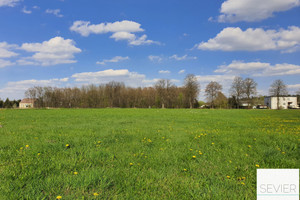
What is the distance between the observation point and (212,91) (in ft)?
261

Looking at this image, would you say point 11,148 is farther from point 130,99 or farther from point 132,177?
point 130,99

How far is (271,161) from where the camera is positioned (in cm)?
541

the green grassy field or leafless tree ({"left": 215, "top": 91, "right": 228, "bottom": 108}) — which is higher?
leafless tree ({"left": 215, "top": 91, "right": 228, "bottom": 108})

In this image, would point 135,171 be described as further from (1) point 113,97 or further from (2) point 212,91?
(1) point 113,97

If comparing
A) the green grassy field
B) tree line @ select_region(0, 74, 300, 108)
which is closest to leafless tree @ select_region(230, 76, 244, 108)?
tree line @ select_region(0, 74, 300, 108)

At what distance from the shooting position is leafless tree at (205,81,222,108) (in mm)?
79188

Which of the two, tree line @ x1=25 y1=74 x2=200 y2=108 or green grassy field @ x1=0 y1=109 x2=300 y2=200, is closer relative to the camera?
green grassy field @ x1=0 y1=109 x2=300 y2=200

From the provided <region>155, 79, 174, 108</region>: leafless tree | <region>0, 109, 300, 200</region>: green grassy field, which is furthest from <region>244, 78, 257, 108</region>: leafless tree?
<region>0, 109, 300, 200</region>: green grassy field

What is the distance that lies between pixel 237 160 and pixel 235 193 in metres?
2.05

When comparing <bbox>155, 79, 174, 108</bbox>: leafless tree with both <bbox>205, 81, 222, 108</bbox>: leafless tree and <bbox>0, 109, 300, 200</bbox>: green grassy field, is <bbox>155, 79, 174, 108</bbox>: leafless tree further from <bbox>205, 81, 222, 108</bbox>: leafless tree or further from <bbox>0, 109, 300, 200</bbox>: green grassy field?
<bbox>0, 109, 300, 200</bbox>: green grassy field

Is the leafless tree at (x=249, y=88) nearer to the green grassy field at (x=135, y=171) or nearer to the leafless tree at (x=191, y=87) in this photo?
the leafless tree at (x=191, y=87)

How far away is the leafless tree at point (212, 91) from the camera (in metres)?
79.2

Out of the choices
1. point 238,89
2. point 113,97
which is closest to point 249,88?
point 238,89

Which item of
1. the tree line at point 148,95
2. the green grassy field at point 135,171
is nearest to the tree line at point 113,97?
the tree line at point 148,95
